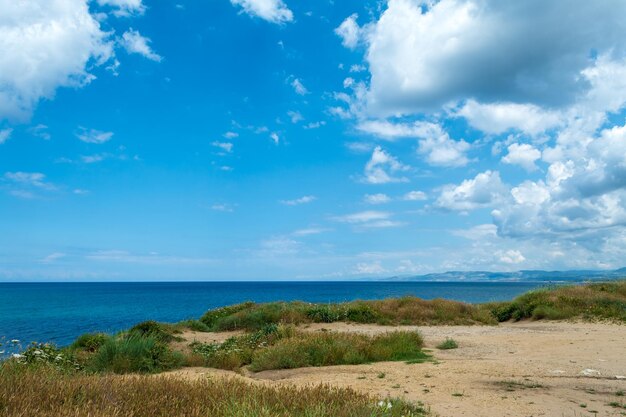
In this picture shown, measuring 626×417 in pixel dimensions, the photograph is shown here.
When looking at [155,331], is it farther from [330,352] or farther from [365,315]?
[365,315]

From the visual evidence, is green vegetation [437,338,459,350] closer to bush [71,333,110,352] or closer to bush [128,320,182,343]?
bush [128,320,182,343]

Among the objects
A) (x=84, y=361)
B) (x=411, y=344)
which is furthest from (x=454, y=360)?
(x=84, y=361)

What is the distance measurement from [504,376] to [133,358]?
9.76 metres

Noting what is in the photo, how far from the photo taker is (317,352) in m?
13.3

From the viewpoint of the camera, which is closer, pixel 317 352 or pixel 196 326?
pixel 317 352

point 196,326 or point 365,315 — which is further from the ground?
point 365,315

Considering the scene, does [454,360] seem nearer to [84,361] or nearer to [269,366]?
[269,366]

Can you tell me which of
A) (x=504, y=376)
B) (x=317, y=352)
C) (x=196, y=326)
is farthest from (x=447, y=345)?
(x=196, y=326)

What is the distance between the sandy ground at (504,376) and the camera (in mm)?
8125

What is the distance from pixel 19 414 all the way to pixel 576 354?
1488cm

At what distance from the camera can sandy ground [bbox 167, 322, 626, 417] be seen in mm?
8125

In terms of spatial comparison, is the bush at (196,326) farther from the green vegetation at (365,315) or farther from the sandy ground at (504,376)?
the sandy ground at (504,376)

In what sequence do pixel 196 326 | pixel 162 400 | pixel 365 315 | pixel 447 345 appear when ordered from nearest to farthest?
pixel 162 400, pixel 447 345, pixel 365 315, pixel 196 326

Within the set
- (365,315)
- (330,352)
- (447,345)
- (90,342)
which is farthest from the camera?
(365,315)
